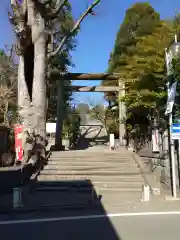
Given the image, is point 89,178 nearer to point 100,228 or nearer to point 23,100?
point 100,228

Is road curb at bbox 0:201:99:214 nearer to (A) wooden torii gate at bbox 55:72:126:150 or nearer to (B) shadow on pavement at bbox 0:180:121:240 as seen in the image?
(B) shadow on pavement at bbox 0:180:121:240

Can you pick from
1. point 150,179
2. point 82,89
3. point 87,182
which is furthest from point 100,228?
point 82,89

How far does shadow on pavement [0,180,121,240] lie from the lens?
599 centimetres

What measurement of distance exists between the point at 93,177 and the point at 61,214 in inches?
161

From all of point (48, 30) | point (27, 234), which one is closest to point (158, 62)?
point (48, 30)

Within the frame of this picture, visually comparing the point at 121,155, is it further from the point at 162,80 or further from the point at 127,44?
the point at 127,44

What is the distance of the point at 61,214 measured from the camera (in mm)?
7840

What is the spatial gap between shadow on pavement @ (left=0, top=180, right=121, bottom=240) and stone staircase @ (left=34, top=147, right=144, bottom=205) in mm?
36

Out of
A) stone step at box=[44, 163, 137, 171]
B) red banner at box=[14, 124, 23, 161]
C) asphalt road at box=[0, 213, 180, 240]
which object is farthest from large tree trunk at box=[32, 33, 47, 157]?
asphalt road at box=[0, 213, 180, 240]

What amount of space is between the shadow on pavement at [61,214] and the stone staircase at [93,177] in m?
0.04

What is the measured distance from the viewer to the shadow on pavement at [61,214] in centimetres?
599

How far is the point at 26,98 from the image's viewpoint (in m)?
15.5

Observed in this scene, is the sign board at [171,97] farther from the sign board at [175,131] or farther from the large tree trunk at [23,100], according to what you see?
the large tree trunk at [23,100]

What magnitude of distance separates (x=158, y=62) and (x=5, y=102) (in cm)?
1481
